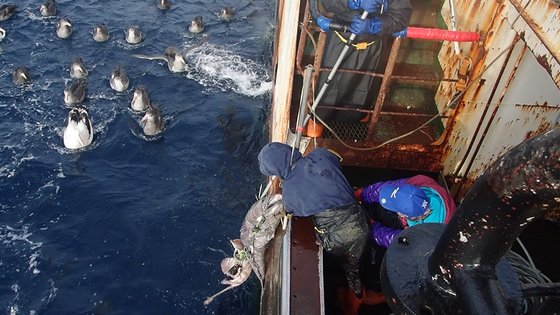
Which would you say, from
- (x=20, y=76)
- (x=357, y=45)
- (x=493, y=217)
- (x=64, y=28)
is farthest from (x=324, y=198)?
(x=64, y=28)

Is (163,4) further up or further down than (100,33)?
further up

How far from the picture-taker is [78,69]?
46.0ft

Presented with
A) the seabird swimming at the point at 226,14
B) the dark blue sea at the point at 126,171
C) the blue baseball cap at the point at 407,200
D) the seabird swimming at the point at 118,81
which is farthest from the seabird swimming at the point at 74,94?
the blue baseball cap at the point at 407,200

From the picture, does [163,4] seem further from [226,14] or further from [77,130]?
[77,130]

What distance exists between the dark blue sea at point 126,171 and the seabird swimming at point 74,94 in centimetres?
24

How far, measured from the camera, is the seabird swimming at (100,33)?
1582 centimetres

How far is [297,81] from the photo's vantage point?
886 cm

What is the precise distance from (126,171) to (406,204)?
8115 mm

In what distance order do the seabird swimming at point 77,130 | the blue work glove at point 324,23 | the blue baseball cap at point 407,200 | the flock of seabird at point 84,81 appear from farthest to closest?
1. the flock of seabird at point 84,81
2. the seabird swimming at point 77,130
3. the blue work glove at point 324,23
4. the blue baseball cap at point 407,200

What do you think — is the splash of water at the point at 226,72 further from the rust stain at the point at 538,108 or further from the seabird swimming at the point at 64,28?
the rust stain at the point at 538,108

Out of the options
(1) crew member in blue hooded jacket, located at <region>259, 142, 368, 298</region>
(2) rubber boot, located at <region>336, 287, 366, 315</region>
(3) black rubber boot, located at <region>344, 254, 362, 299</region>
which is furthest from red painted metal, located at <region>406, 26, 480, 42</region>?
(2) rubber boot, located at <region>336, 287, 366, 315</region>

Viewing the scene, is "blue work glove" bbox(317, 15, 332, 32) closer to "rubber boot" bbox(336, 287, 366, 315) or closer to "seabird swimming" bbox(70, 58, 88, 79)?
"rubber boot" bbox(336, 287, 366, 315)

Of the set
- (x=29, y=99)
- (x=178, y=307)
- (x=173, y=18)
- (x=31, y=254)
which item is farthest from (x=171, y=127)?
(x=173, y=18)

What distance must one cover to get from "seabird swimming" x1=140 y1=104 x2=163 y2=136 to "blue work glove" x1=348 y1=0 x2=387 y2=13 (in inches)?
296
